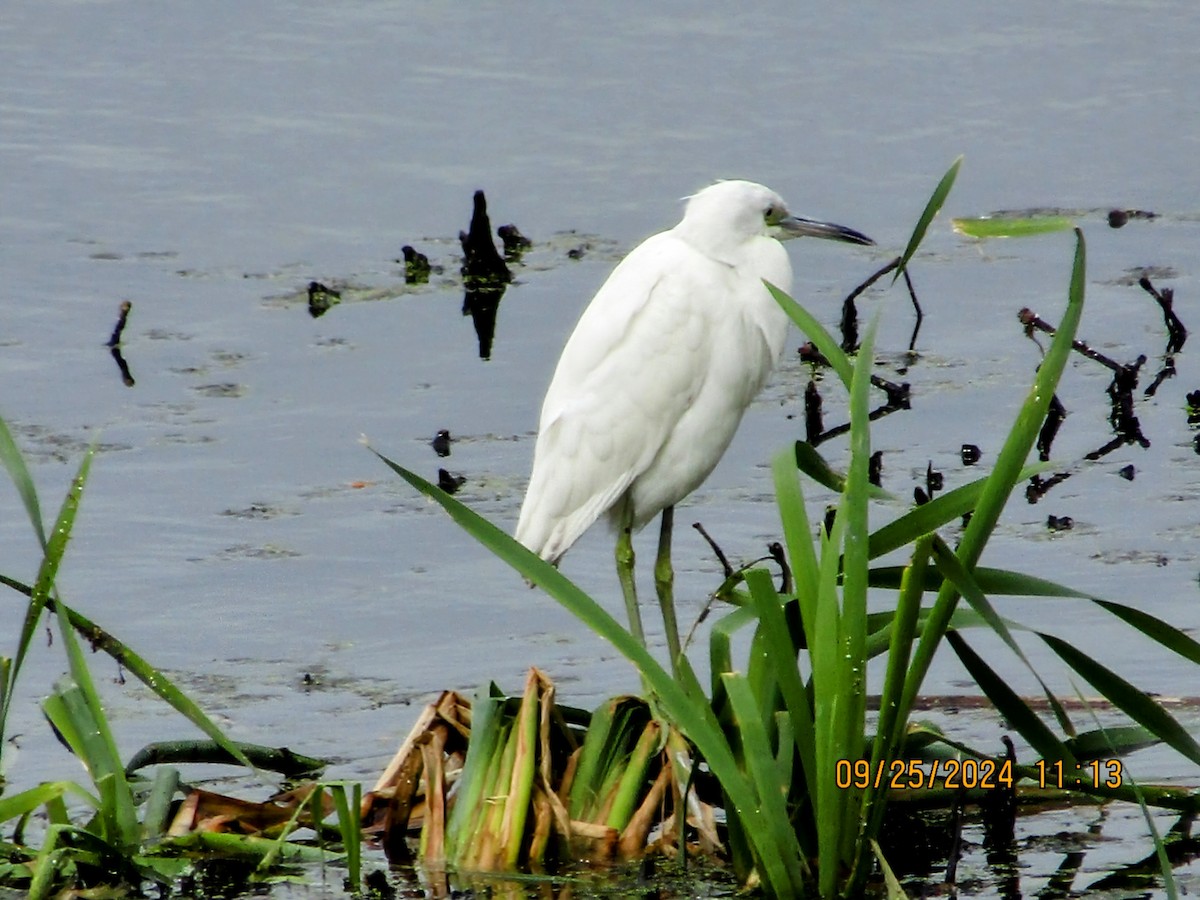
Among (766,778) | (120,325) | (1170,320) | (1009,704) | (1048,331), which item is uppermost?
(1170,320)

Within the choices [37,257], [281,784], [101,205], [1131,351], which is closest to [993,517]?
[281,784]

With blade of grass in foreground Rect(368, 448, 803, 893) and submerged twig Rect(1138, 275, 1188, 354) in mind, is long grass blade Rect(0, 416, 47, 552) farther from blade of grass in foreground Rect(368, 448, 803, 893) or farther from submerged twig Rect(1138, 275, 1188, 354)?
submerged twig Rect(1138, 275, 1188, 354)

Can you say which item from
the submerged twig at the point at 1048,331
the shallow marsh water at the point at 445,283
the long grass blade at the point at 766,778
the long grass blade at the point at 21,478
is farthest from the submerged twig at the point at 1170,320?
the long grass blade at the point at 21,478

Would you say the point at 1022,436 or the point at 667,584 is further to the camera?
the point at 667,584

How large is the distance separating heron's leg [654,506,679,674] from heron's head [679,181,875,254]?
29.8 inches

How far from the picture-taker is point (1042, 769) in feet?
12.4

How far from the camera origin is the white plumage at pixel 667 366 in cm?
530

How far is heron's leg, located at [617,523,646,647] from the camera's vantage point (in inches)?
204

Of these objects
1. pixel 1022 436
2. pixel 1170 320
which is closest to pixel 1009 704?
pixel 1022 436

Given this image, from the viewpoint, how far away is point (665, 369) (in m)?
5.31

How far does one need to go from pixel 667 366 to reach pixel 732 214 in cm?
43

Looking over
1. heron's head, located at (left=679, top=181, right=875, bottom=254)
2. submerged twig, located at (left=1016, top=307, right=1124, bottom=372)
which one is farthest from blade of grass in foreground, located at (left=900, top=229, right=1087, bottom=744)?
submerged twig, located at (left=1016, top=307, right=1124, bottom=372)

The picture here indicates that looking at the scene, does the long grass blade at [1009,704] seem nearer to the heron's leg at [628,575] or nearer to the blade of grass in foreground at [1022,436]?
the blade of grass in foreground at [1022,436]
